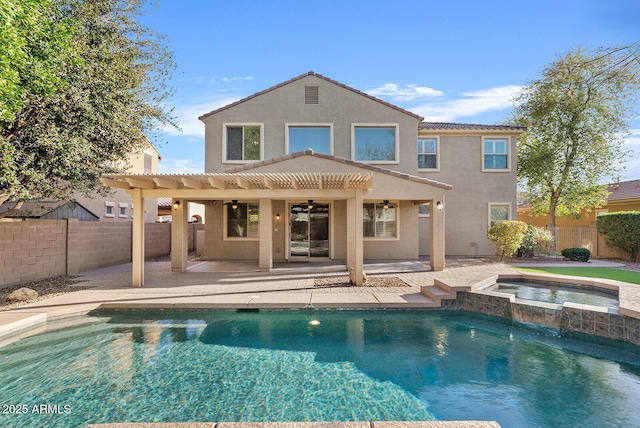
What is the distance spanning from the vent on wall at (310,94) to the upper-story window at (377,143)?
2434 mm

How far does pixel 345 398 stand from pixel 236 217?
469 inches

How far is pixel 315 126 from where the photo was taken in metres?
15.5

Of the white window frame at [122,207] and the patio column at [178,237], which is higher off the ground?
the white window frame at [122,207]

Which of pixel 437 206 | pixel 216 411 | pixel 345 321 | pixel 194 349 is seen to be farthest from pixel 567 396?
pixel 437 206

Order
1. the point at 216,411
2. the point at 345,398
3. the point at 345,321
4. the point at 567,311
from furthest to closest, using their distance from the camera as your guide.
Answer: the point at 345,321 → the point at 567,311 → the point at 345,398 → the point at 216,411

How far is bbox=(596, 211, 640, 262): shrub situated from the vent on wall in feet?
51.8

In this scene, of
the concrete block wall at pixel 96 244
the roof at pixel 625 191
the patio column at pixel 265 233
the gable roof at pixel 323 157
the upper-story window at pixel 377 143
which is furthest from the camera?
the roof at pixel 625 191

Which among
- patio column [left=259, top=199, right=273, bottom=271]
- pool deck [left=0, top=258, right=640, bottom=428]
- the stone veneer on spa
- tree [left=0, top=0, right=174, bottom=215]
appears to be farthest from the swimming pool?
tree [left=0, top=0, right=174, bottom=215]

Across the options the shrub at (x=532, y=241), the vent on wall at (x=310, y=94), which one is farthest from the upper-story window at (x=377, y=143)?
the shrub at (x=532, y=241)

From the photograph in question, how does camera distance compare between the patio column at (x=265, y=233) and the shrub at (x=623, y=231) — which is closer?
the patio column at (x=265, y=233)

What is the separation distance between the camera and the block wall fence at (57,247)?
981 centimetres

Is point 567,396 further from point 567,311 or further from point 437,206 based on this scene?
point 437,206

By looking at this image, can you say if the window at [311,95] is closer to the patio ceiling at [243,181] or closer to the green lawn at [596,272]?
the patio ceiling at [243,181]

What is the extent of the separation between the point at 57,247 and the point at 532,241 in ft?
66.7
